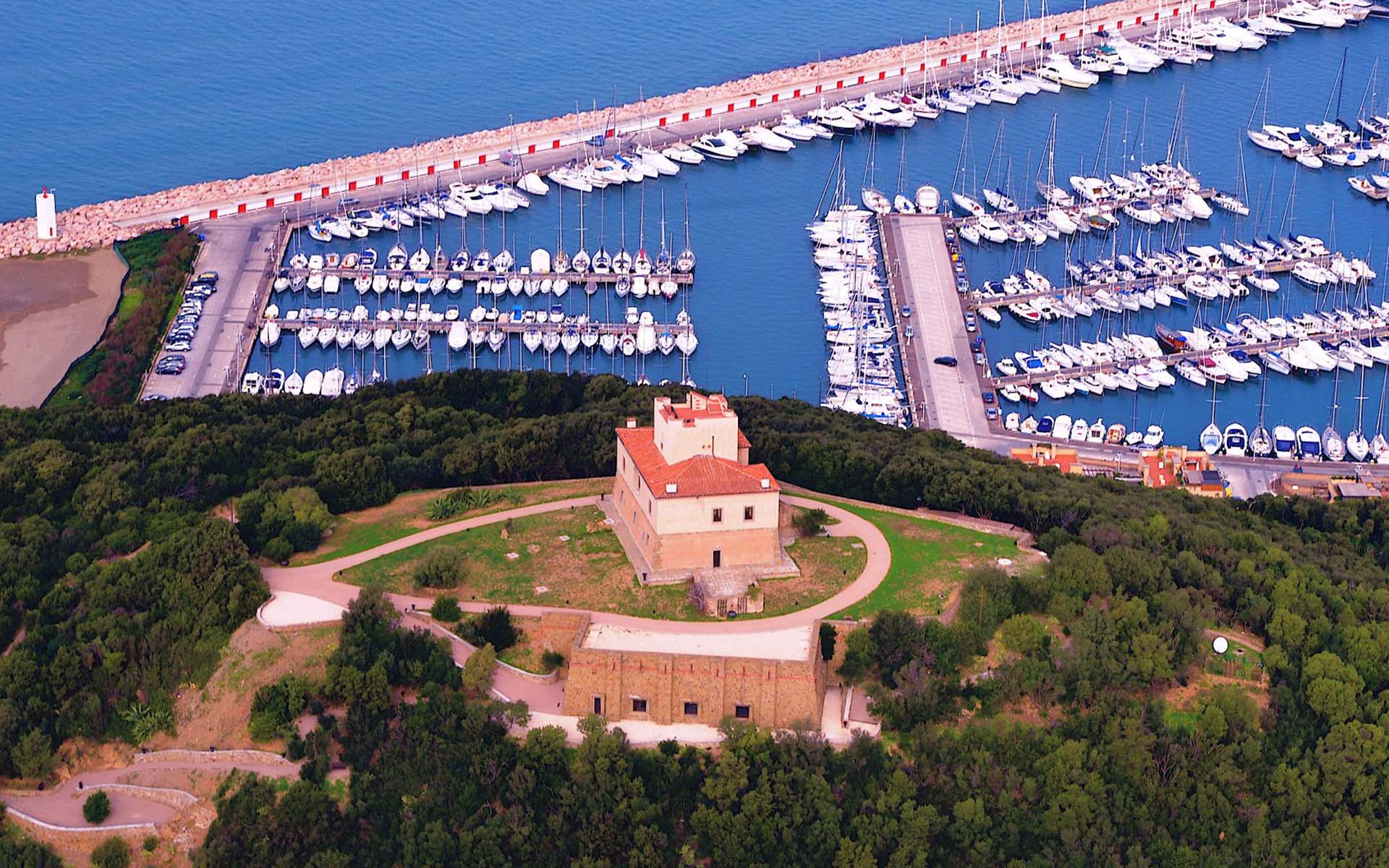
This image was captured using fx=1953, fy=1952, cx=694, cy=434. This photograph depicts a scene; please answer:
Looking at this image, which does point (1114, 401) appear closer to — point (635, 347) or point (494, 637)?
point (635, 347)

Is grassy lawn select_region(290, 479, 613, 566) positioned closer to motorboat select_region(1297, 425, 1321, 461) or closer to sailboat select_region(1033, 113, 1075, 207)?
motorboat select_region(1297, 425, 1321, 461)

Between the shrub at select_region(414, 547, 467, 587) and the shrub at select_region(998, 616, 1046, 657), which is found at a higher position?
the shrub at select_region(414, 547, 467, 587)

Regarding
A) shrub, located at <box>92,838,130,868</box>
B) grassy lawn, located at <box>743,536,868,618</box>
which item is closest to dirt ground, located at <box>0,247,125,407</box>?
shrub, located at <box>92,838,130,868</box>

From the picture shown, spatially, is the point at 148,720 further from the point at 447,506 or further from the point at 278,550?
the point at 447,506

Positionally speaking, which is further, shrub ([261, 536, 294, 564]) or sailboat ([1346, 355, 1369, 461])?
sailboat ([1346, 355, 1369, 461])

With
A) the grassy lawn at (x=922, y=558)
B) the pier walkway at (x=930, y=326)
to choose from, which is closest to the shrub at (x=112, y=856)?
the grassy lawn at (x=922, y=558)

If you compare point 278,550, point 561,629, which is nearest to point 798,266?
point 278,550
